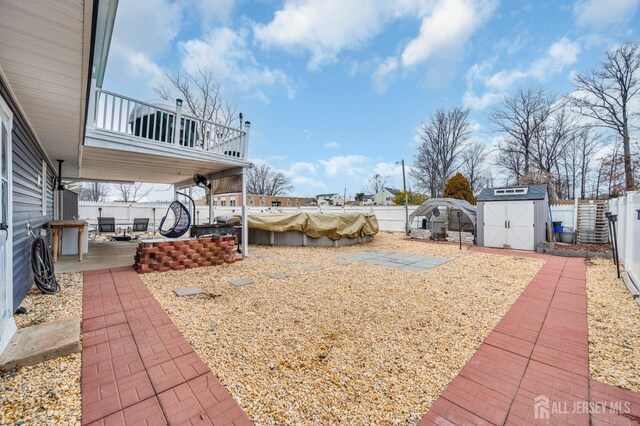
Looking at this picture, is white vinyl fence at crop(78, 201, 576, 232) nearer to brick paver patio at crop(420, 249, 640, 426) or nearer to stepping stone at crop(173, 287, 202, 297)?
stepping stone at crop(173, 287, 202, 297)

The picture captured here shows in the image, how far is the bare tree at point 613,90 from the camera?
587 inches

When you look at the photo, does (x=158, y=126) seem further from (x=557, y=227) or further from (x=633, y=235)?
Result: (x=557, y=227)

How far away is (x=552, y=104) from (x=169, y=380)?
2762 cm

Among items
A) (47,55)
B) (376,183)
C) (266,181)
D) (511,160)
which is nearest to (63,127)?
(47,55)

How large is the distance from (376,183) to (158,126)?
4316cm

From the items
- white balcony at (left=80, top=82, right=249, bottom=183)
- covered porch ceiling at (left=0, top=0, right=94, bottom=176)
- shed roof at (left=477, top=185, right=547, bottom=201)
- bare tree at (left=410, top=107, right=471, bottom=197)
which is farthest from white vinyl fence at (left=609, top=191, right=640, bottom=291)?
bare tree at (left=410, top=107, right=471, bottom=197)

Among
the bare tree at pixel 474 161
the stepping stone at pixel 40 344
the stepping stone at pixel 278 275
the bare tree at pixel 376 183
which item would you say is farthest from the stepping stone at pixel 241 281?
the bare tree at pixel 376 183

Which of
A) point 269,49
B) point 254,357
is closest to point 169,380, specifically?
point 254,357

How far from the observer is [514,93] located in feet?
69.8

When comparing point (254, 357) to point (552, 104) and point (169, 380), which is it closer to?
point (169, 380)

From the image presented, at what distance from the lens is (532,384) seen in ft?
6.61

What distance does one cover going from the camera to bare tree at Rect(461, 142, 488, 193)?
2658cm

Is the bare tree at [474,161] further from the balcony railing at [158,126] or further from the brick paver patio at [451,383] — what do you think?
the brick paver patio at [451,383]

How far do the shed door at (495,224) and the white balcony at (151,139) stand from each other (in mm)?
8639
